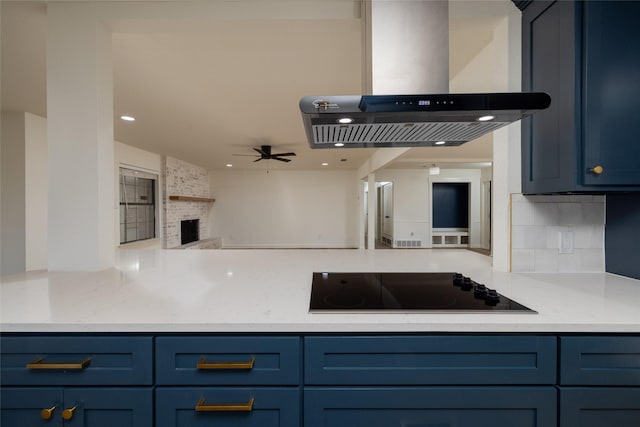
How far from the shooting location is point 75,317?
38.3 inches

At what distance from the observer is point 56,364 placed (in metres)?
0.93

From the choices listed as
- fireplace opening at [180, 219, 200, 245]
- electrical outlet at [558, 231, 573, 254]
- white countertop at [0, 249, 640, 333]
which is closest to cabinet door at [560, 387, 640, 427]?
white countertop at [0, 249, 640, 333]

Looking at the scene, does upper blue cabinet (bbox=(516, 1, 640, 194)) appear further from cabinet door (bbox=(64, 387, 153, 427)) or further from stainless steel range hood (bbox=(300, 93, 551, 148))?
cabinet door (bbox=(64, 387, 153, 427))

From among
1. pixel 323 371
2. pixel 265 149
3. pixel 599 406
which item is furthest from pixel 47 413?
pixel 265 149

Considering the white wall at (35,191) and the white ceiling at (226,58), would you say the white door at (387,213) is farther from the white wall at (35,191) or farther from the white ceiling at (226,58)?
the white wall at (35,191)

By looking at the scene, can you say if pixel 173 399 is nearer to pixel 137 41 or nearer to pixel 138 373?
pixel 138 373

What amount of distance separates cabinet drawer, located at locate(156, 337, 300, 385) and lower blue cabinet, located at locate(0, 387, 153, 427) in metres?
0.11

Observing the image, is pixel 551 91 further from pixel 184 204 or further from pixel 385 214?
pixel 385 214

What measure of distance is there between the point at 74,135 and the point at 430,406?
2200 mm

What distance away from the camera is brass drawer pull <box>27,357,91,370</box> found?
3.03 feet

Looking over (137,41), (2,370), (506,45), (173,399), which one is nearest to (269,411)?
(173,399)

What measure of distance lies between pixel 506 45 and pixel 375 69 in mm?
931

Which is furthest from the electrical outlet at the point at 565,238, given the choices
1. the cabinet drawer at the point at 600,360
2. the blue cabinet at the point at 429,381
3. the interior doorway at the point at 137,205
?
the interior doorway at the point at 137,205

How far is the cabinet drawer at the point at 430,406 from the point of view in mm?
943
